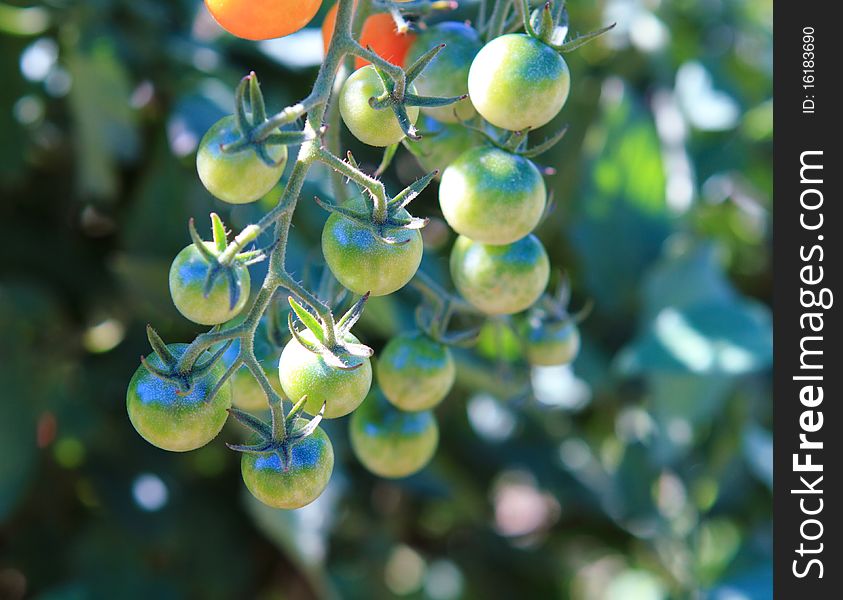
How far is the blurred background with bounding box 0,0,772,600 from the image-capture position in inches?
38.7

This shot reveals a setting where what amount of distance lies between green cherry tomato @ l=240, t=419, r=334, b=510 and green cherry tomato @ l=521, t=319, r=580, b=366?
9.1 inches

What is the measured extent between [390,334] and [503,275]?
0.28 meters

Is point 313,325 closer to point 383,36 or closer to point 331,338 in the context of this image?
point 331,338

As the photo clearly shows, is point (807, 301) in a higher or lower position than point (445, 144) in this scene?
lower

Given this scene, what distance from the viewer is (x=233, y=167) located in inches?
17.1

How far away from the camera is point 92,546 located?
1136mm

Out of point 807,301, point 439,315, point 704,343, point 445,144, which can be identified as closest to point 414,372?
point 439,315

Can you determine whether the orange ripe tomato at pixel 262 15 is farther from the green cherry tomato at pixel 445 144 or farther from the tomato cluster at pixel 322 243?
the green cherry tomato at pixel 445 144

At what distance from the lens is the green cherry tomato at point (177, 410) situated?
467mm

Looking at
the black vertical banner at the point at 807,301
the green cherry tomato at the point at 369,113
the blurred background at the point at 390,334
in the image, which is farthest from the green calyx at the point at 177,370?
the black vertical banner at the point at 807,301

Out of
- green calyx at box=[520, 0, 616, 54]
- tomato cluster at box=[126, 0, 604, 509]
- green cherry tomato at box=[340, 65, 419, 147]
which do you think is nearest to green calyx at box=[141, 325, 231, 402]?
tomato cluster at box=[126, 0, 604, 509]

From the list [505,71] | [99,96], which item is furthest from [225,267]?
[99,96]

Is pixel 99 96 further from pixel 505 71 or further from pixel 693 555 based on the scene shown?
pixel 693 555

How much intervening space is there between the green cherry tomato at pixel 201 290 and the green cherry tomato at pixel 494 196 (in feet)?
0.47
